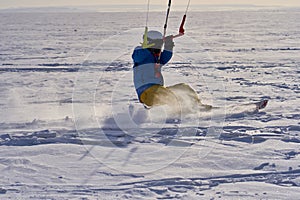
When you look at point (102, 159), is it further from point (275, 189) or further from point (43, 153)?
point (275, 189)

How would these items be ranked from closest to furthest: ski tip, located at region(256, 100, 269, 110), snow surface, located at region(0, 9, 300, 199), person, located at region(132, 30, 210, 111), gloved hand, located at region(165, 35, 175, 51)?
snow surface, located at region(0, 9, 300, 199)
person, located at region(132, 30, 210, 111)
gloved hand, located at region(165, 35, 175, 51)
ski tip, located at region(256, 100, 269, 110)

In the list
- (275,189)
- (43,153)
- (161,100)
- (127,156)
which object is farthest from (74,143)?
(275,189)

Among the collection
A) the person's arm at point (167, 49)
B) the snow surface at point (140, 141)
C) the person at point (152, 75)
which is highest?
the person's arm at point (167, 49)

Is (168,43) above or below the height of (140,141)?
above

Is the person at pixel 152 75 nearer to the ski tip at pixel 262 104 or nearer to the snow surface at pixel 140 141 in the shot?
the snow surface at pixel 140 141

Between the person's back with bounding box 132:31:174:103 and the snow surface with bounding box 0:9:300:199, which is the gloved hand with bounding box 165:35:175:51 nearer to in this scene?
the person's back with bounding box 132:31:174:103

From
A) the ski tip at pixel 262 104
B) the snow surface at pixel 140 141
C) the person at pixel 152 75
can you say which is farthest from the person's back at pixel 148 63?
the ski tip at pixel 262 104

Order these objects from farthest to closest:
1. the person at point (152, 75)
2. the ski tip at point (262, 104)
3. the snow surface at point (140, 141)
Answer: the ski tip at point (262, 104) → the person at point (152, 75) → the snow surface at point (140, 141)

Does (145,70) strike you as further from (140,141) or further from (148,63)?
(140,141)

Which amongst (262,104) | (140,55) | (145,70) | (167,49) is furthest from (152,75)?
(262,104)

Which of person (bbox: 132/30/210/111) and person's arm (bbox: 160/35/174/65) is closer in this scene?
person (bbox: 132/30/210/111)

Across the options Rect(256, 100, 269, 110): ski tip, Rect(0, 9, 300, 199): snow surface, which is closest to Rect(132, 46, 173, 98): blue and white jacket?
Rect(0, 9, 300, 199): snow surface

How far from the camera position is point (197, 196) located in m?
3.28

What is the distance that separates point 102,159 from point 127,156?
10.3 inches
